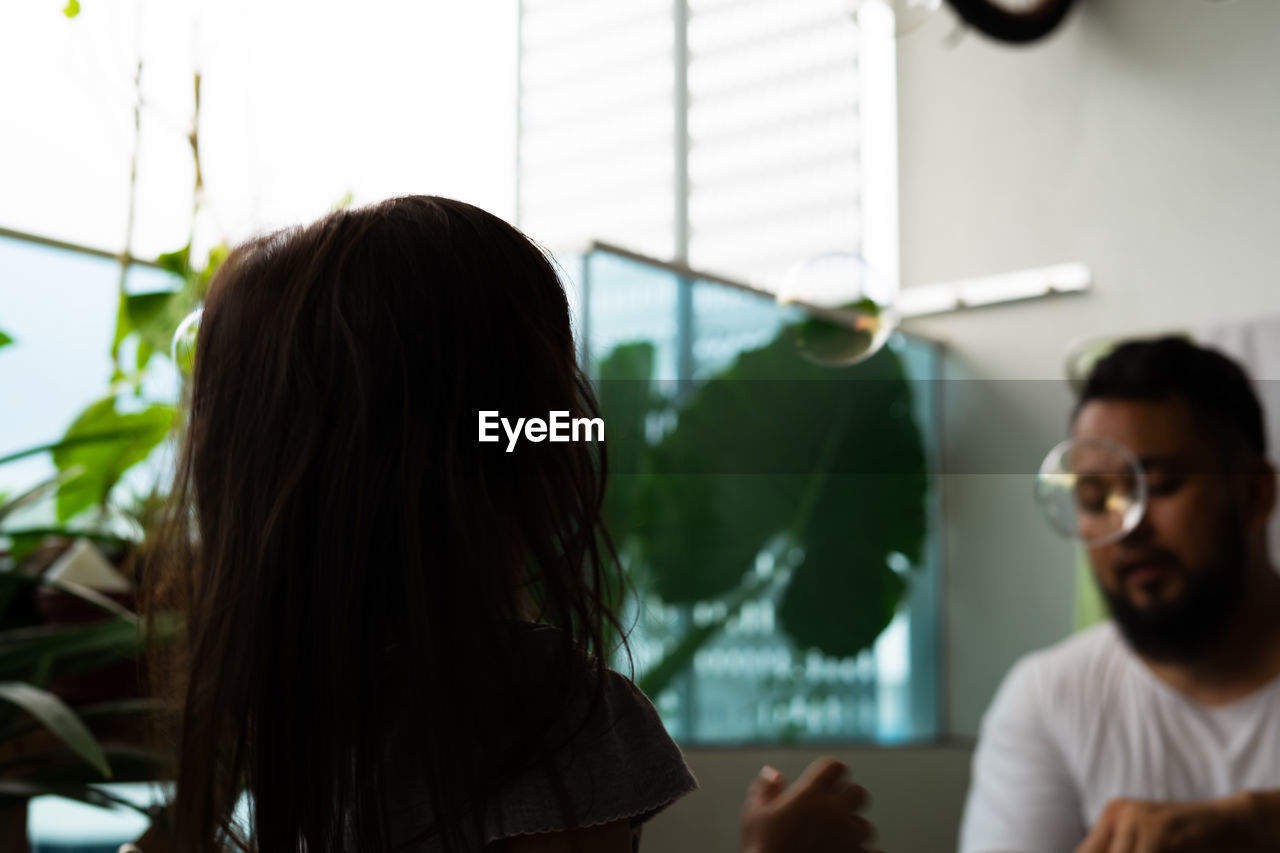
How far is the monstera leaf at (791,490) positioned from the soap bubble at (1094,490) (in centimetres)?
42

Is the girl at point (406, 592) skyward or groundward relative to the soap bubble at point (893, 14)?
groundward

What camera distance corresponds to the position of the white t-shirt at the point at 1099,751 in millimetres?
1072

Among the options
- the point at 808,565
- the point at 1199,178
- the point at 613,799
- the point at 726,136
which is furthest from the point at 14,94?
the point at 1199,178

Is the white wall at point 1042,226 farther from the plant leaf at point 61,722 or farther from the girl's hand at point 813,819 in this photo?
the girl's hand at point 813,819

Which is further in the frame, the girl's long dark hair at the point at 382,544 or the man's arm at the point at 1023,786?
the man's arm at the point at 1023,786

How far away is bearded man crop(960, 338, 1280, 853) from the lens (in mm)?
1051

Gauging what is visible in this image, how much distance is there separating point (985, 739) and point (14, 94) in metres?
1.24

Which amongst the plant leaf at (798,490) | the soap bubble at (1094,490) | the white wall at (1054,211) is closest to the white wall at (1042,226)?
the white wall at (1054,211)

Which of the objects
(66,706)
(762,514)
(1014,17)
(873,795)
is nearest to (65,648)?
(66,706)

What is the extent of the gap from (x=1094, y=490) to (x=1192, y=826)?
13.2 inches

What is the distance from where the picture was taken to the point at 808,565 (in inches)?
68.7

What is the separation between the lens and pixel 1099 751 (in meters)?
1.12

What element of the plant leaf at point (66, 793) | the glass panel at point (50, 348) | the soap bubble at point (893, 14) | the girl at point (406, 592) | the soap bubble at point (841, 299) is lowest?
the plant leaf at point (66, 793)

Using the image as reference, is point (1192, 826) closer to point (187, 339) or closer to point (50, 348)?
point (187, 339)
